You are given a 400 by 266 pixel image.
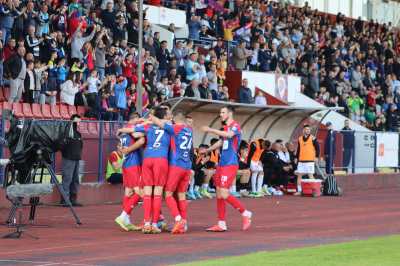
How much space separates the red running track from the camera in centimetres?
1494

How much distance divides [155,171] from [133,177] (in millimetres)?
931

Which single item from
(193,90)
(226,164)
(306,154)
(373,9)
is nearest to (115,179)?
(306,154)

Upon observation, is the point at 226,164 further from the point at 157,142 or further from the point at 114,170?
the point at 114,170

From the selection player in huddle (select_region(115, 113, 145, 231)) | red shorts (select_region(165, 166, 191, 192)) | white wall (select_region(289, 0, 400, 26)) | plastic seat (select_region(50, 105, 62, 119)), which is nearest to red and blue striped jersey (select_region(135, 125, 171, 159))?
red shorts (select_region(165, 166, 191, 192))

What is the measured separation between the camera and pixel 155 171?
1836 centimetres

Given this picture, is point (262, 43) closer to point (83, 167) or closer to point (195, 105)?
point (195, 105)

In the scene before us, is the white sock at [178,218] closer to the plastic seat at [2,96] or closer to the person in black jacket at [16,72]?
the person in black jacket at [16,72]

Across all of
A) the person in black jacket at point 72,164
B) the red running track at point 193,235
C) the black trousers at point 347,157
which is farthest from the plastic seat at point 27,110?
the black trousers at point 347,157

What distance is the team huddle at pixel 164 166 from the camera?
18.4m

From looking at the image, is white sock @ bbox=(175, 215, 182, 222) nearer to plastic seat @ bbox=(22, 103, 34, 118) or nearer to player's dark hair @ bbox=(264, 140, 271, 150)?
plastic seat @ bbox=(22, 103, 34, 118)

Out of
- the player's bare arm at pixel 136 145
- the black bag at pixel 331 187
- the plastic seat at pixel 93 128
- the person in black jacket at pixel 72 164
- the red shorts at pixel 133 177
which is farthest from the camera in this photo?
the black bag at pixel 331 187

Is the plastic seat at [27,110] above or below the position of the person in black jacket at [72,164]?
above

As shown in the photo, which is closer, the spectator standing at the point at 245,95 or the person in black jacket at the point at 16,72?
the person in black jacket at the point at 16,72

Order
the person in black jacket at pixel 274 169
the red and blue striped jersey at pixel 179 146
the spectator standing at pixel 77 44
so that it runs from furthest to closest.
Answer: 1. the person in black jacket at pixel 274 169
2. the spectator standing at pixel 77 44
3. the red and blue striped jersey at pixel 179 146
